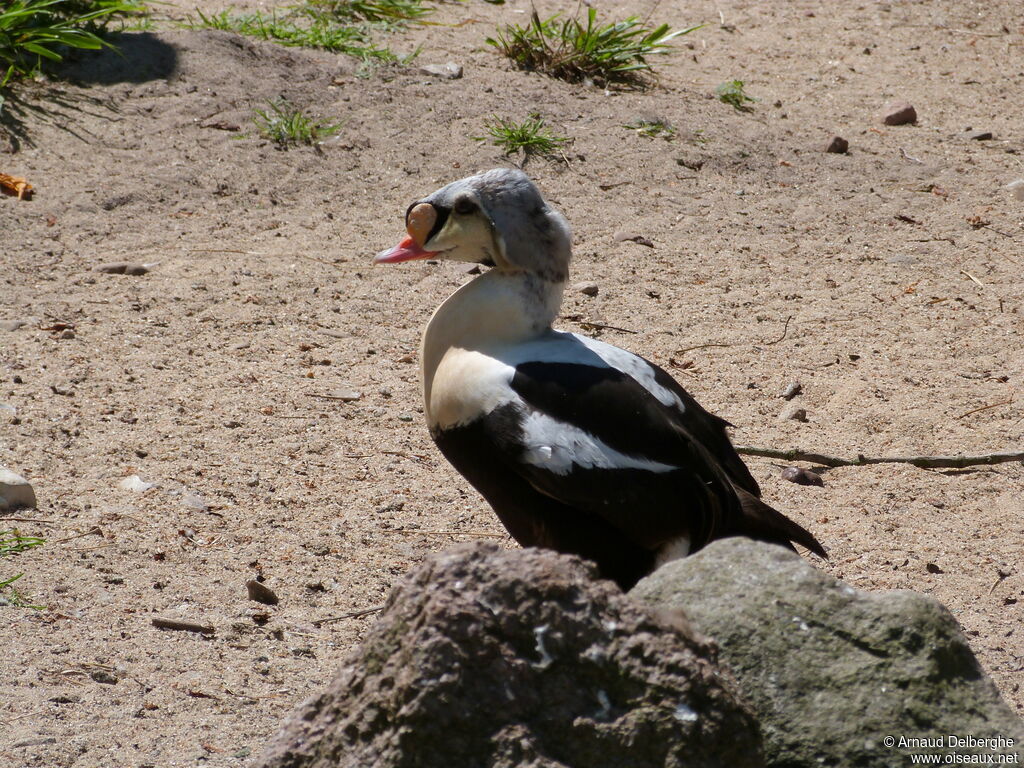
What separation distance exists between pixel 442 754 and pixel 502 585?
265 mm

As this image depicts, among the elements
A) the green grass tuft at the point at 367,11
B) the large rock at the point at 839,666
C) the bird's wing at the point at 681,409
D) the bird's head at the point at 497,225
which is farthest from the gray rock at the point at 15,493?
the green grass tuft at the point at 367,11

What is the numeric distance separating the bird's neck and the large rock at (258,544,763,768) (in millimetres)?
1447

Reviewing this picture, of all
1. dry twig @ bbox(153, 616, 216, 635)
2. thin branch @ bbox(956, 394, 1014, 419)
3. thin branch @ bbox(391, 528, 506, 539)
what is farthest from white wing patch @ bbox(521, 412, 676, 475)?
thin branch @ bbox(956, 394, 1014, 419)

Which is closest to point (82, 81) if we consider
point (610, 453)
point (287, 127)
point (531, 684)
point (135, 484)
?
point (287, 127)

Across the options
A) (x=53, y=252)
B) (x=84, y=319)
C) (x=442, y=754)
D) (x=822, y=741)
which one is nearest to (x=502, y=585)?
(x=442, y=754)

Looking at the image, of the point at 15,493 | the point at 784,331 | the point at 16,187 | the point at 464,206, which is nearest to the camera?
the point at 464,206

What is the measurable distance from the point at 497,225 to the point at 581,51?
3850mm

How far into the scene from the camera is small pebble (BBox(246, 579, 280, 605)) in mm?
3357

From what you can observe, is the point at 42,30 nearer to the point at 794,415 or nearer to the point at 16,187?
the point at 16,187

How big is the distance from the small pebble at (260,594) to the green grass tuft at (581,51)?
4.34 meters

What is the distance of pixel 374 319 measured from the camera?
199 inches

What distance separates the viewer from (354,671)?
1957 mm

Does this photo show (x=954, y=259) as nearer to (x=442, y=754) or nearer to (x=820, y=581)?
(x=820, y=581)

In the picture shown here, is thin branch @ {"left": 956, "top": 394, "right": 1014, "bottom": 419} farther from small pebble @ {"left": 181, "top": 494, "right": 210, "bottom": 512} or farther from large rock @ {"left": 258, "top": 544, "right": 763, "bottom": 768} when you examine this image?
large rock @ {"left": 258, "top": 544, "right": 763, "bottom": 768}
